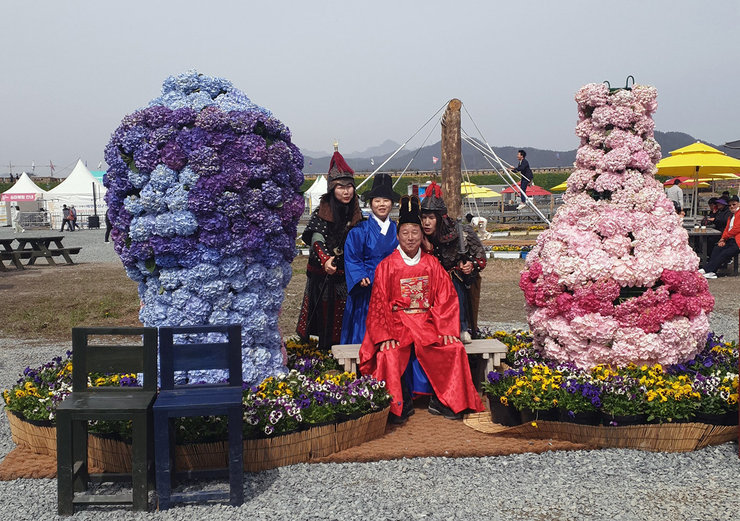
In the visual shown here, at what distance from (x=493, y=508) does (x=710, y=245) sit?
13737 mm

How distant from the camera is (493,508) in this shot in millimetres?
3654

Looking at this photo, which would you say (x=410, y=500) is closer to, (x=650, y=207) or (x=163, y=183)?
(x=163, y=183)

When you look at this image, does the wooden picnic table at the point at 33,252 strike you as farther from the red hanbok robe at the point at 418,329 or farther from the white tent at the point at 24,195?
the white tent at the point at 24,195

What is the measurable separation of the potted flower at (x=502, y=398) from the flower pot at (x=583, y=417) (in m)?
0.38

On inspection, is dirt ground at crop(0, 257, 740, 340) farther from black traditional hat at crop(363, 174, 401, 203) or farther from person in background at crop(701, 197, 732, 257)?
black traditional hat at crop(363, 174, 401, 203)

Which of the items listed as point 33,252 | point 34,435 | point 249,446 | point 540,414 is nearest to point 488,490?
point 540,414

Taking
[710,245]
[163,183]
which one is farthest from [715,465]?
[710,245]

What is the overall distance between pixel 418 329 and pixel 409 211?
0.94 metres

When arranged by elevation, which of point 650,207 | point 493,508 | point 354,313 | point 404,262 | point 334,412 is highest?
point 650,207

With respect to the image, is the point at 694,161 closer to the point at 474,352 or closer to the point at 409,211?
the point at 474,352

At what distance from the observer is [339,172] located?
19.1ft

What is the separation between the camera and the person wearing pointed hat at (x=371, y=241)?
18.2 feet

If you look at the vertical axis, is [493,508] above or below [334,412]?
below

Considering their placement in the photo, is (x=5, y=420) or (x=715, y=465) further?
(x=5, y=420)
